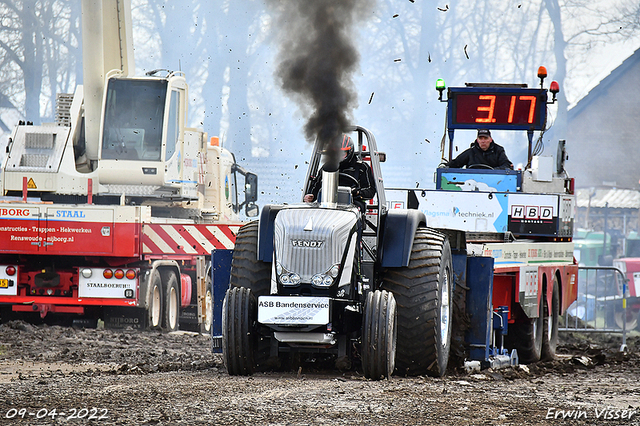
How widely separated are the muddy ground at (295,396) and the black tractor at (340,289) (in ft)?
0.68

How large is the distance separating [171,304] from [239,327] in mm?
7596

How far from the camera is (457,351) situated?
8.86 metres

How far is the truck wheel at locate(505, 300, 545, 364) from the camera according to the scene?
1088 centimetres

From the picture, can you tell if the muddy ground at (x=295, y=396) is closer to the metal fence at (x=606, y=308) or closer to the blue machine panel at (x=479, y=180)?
the blue machine panel at (x=479, y=180)

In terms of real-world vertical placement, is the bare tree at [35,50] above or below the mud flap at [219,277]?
above

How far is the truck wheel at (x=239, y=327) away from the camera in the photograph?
290 inches

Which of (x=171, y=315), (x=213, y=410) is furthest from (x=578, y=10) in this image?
(x=213, y=410)

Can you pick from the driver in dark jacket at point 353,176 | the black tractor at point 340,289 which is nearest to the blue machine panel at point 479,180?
the driver in dark jacket at point 353,176

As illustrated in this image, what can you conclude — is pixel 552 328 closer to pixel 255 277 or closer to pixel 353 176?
pixel 353 176

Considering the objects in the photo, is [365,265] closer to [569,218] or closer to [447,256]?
[447,256]

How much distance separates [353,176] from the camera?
852cm

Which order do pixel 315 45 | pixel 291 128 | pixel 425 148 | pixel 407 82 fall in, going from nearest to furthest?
1. pixel 315 45
2. pixel 407 82
3. pixel 425 148
4. pixel 291 128

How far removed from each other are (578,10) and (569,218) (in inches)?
1299

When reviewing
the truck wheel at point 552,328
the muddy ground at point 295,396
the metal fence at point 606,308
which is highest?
the muddy ground at point 295,396
